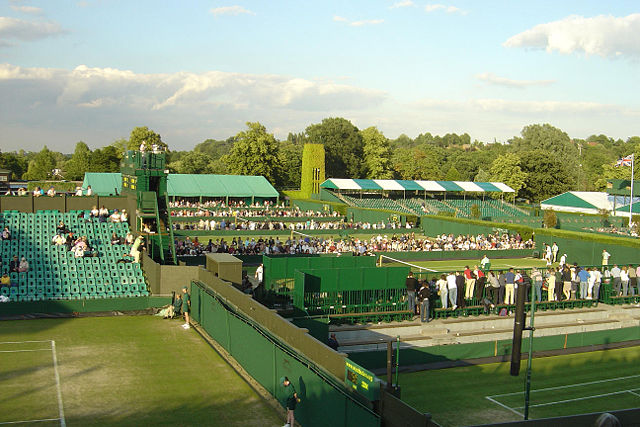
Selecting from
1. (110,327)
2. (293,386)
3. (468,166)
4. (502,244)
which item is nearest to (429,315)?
(293,386)

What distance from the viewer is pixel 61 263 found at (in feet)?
81.7

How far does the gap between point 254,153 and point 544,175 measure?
138 ft

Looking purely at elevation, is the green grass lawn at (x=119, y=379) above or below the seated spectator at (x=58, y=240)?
below

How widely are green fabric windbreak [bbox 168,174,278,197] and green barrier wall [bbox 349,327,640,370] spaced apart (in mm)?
45519

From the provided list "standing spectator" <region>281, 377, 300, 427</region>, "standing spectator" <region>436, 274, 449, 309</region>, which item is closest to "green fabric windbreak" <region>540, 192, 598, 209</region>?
"standing spectator" <region>436, 274, 449, 309</region>

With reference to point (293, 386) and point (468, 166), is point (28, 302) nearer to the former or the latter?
point (293, 386)

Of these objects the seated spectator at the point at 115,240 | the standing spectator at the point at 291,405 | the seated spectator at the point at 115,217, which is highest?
the seated spectator at the point at 115,217

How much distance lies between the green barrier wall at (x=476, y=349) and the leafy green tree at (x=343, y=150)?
77.2 metres

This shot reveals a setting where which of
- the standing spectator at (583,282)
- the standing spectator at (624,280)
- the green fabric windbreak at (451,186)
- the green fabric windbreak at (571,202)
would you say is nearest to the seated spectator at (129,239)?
the standing spectator at (583,282)

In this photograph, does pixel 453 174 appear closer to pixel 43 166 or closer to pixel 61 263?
pixel 43 166

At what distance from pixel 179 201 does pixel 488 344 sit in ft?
152

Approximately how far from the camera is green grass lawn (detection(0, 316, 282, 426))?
13109 millimetres

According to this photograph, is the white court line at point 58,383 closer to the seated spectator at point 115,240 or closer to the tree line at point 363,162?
the seated spectator at point 115,240

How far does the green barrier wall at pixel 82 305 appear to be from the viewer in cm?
2161
